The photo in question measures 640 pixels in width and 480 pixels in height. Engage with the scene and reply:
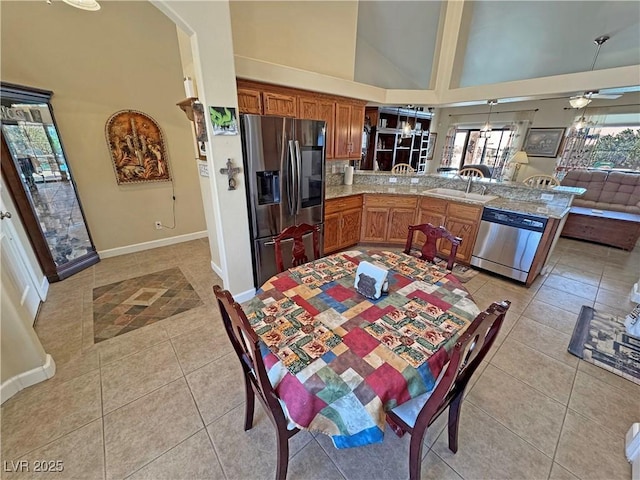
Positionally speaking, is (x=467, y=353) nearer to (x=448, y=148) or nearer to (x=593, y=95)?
(x=593, y=95)

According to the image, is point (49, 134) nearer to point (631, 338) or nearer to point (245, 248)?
point (245, 248)

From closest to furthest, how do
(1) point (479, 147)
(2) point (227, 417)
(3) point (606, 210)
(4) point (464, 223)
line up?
(2) point (227, 417)
(4) point (464, 223)
(3) point (606, 210)
(1) point (479, 147)

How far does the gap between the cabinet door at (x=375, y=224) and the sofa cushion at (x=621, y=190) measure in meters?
4.65

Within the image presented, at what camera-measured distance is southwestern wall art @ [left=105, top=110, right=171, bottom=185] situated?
3.45 m

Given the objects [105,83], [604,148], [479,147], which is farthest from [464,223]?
[479,147]

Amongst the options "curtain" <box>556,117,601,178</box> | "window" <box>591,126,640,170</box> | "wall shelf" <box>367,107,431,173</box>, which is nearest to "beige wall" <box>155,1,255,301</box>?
"wall shelf" <box>367,107,431,173</box>

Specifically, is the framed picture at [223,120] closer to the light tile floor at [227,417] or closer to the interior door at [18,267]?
the light tile floor at [227,417]

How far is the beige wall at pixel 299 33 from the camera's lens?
9.80 ft

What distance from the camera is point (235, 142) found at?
2.32m

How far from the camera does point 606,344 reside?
87.4 inches

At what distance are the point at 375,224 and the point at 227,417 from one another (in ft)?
10.4

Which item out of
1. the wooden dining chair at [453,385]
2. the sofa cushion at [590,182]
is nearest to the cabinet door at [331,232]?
the wooden dining chair at [453,385]

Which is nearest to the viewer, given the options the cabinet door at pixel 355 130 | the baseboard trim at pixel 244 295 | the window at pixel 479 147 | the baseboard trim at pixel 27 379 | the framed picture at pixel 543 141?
the baseboard trim at pixel 27 379

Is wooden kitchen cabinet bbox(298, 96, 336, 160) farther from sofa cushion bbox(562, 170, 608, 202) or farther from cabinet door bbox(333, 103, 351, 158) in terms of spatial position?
sofa cushion bbox(562, 170, 608, 202)
